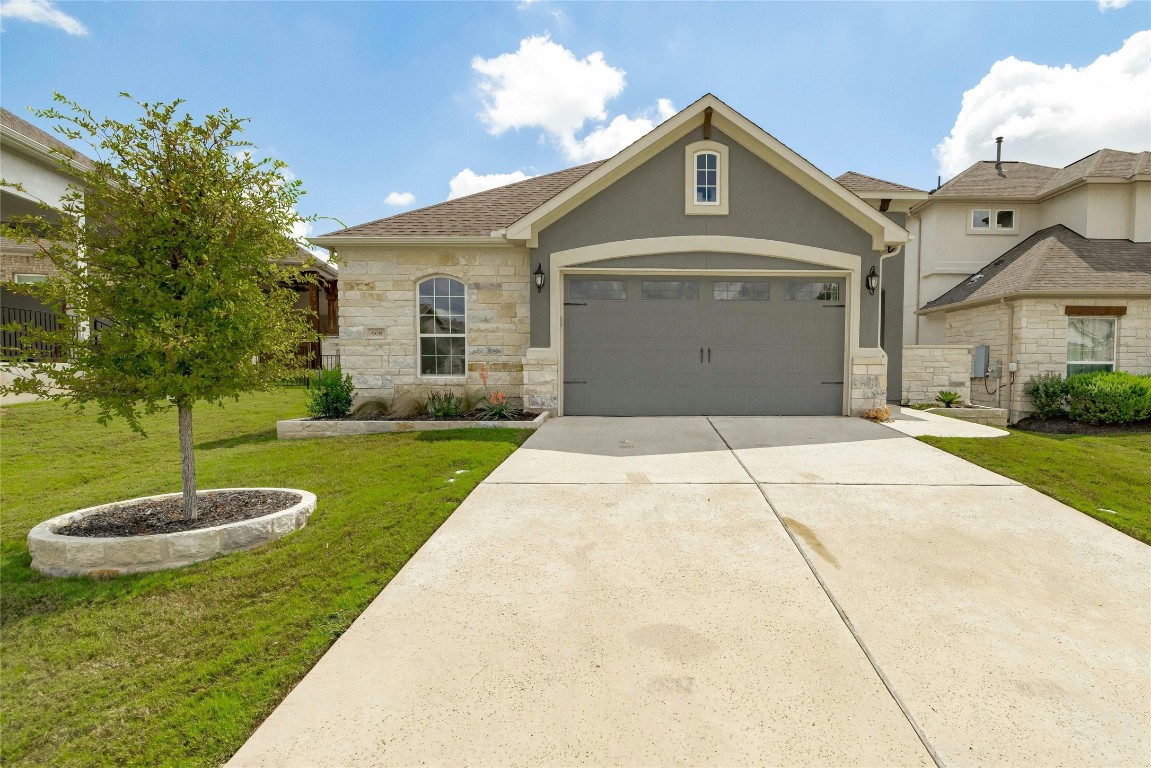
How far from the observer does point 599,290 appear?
31.9 feet

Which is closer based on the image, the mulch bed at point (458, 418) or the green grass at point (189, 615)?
the green grass at point (189, 615)

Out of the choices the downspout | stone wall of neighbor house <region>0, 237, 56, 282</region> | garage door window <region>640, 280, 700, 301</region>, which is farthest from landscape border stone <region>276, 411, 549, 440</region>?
the downspout

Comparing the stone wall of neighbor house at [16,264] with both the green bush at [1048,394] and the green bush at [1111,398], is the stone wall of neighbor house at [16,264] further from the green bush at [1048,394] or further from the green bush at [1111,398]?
the green bush at [1111,398]

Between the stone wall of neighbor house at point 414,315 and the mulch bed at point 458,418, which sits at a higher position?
the stone wall of neighbor house at point 414,315

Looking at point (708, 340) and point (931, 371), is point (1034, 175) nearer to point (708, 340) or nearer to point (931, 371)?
point (931, 371)

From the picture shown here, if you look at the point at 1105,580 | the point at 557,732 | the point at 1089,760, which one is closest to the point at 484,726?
the point at 557,732

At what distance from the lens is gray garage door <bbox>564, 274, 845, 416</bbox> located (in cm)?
968

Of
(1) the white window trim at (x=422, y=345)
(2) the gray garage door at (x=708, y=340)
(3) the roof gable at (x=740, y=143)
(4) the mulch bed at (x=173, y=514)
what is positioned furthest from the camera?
(1) the white window trim at (x=422, y=345)

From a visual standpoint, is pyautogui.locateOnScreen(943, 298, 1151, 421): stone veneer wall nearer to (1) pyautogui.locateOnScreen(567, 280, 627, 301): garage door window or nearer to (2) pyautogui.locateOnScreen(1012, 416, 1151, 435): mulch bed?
(2) pyautogui.locateOnScreen(1012, 416, 1151, 435): mulch bed

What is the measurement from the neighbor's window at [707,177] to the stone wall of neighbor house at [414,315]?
11.7 ft

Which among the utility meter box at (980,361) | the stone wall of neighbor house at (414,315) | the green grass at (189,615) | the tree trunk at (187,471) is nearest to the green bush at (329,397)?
the stone wall of neighbor house at (414,315)

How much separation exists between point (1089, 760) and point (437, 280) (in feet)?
33.4

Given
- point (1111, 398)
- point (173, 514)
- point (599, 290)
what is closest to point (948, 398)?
point (1111, 398)

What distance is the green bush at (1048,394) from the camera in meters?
12.2
